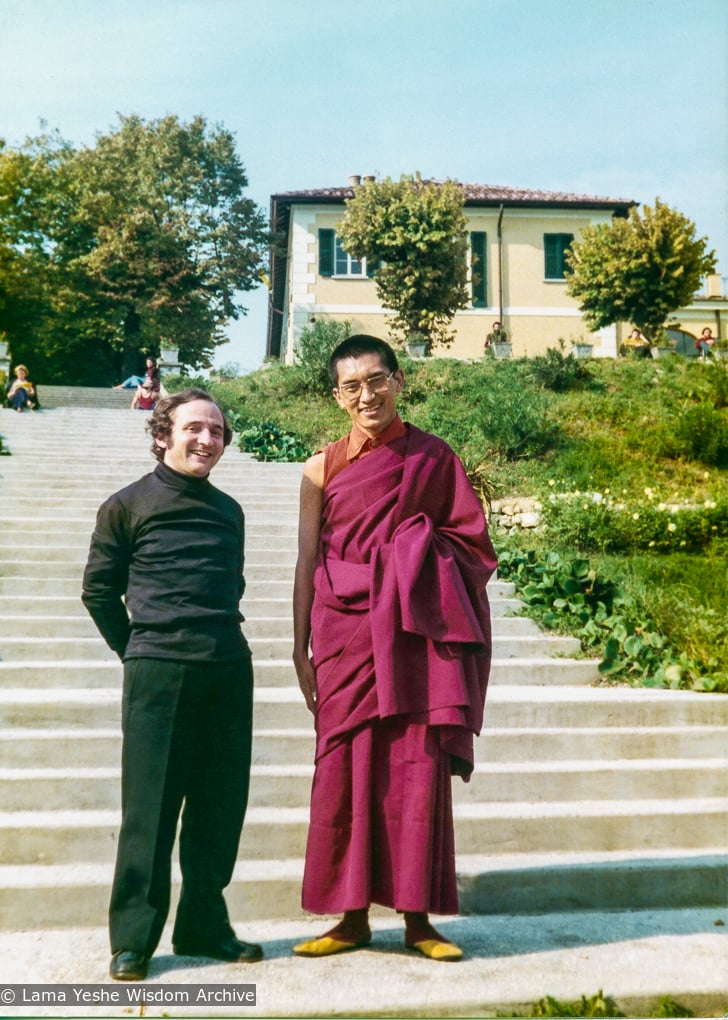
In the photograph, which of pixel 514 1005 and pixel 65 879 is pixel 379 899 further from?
pixel 65 879

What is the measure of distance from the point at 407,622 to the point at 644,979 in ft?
4.03

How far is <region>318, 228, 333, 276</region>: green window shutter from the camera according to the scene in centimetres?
1000

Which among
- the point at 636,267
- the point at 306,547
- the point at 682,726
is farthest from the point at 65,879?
the point at 636,267

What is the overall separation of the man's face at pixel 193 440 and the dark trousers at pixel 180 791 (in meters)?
0.59

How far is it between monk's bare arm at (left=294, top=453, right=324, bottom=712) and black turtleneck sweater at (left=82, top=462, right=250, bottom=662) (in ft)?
0.84

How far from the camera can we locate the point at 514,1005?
8.33 ft

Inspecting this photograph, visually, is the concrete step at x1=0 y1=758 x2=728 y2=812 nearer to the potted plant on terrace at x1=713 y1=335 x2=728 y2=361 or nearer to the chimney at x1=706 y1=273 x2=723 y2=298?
the potted plant on terrace at x1=713 y1=335 x2=728 y2=361

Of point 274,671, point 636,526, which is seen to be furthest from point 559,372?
point 274,671

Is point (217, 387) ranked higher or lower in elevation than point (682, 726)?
higher

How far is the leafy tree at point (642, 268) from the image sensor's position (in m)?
14.5

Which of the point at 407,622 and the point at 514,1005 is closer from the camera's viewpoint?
the point at 514,1005

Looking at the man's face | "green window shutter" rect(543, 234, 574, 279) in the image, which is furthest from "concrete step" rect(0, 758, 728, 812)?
"green window shutter" rect(543, 234, 574, 279)

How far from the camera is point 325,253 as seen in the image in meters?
10.8

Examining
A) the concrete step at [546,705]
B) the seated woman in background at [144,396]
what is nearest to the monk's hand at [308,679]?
the concrete step at [546,705]
